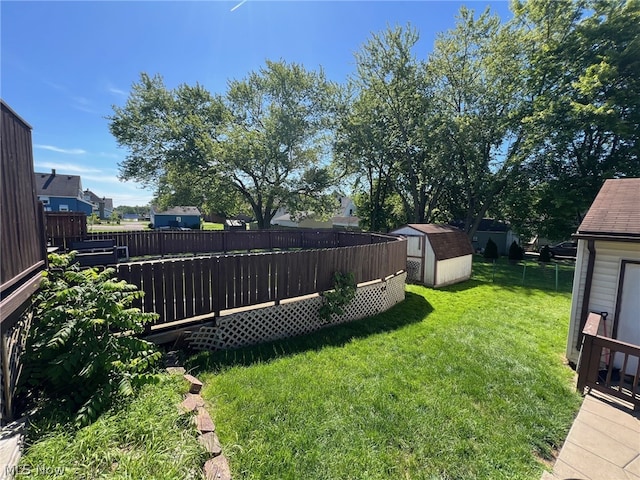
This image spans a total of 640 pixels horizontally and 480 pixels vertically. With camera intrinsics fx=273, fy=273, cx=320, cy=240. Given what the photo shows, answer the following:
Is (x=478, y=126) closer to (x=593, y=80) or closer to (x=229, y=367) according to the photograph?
(x=593, y=80)

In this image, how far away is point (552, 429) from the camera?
128 inches

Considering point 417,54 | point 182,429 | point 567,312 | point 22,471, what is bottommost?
point 567,312

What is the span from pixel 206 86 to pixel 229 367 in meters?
23.0

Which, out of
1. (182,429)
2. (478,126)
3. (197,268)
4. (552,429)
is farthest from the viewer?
(478,126)

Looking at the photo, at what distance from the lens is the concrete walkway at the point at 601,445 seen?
104 inches

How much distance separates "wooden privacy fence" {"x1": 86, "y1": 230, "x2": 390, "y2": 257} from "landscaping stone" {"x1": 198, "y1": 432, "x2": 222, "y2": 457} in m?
8.89

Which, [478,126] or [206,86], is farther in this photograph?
[206,86]

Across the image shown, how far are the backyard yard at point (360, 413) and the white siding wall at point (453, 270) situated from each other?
180 inches

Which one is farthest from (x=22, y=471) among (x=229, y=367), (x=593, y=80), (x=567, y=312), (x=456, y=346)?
(x=593, y=80)

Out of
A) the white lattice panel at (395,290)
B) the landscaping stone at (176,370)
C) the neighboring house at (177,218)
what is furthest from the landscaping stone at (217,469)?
the neighboring house at (177,218)

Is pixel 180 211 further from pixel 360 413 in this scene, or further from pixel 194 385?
pixel 360 413

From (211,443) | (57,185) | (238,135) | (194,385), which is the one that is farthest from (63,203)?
(211,443)

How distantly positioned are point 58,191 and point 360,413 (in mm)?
44625

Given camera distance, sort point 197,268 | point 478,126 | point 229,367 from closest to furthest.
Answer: point 229,367
point 197,268
point 478,126
